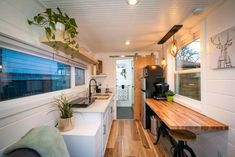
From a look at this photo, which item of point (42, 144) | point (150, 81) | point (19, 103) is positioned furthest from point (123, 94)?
point (42, 144)

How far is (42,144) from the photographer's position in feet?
3.42

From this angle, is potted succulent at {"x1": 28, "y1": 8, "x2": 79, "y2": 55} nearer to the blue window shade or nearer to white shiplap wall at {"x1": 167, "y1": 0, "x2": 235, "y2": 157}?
the blue window shade

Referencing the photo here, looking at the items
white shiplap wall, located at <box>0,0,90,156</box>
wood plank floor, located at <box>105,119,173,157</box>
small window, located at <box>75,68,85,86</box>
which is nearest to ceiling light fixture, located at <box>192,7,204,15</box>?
white shiplap wall, located at <box>0,0,90,156</box>

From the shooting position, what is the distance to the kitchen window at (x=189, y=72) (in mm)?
2556

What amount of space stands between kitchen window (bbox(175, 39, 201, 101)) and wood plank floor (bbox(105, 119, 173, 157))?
4.09 feet

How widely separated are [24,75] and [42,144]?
2.91 ft

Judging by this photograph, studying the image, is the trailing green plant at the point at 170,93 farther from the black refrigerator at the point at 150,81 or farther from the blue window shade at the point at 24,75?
the blue window shade at the point at 24,75

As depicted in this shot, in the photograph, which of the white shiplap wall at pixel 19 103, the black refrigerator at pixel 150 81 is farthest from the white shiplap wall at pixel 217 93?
the white shiplap wall at pixel 19 103

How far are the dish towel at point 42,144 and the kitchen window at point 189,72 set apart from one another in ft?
7.60

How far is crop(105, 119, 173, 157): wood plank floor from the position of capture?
104 inches

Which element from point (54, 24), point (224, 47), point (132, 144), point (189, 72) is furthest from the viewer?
point (132, 144)

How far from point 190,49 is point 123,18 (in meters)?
1.63

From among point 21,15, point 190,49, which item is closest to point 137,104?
point 190,49

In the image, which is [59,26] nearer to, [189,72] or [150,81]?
[189,72]
